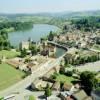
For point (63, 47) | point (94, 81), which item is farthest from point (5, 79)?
point (63, 47)

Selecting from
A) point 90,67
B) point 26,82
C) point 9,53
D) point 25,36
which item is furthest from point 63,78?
point 25,36

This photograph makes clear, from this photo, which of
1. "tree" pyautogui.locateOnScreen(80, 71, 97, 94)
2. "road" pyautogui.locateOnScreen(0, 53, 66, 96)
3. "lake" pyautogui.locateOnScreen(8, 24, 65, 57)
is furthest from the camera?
"lake" pyautogui.locateOnScreen(8, 24, 65, 57)

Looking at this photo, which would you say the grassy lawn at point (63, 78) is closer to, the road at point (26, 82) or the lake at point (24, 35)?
the road at point (26, 82)

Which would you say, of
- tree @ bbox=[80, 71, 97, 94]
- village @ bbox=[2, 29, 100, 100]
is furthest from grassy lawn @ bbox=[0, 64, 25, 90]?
tree @ bbox=[80, 71, 97, 94]

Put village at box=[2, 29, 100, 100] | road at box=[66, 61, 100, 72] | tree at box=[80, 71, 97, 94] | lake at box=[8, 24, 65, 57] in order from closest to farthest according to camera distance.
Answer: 1. village at box=[2, 29, 100, 100]
2. tree at box=[80, 71, 97, 94]
3. road at box=[66, 61, 100, 72]
4. lake at box=[8, 24, 65, 57]

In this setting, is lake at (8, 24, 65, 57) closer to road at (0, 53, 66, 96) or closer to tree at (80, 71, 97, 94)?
road at (0, 53, 66, 96)

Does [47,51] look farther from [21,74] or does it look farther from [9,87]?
[9,87]

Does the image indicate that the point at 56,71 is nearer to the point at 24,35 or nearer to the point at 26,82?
the point at 26,82
